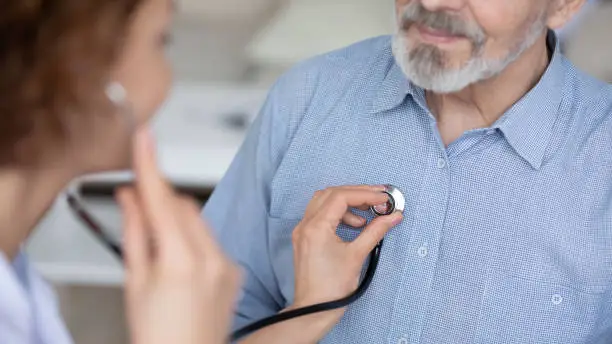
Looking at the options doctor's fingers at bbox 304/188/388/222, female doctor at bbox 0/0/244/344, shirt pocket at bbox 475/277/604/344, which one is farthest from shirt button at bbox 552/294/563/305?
female doctor at bbox 0/0/244/344

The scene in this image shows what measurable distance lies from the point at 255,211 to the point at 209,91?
119cm

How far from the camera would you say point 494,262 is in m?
1.06

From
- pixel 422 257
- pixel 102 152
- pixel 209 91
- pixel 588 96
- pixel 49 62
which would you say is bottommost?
pixel 209 91

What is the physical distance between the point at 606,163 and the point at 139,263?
2.12ft

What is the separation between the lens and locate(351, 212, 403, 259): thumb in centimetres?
103

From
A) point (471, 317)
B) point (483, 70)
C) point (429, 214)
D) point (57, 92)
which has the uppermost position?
point (57, 92)

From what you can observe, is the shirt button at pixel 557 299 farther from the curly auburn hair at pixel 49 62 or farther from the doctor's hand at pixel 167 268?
the curly auburn hair at pixel 49 62

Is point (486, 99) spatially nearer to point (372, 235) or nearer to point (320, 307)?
point (372, 235)

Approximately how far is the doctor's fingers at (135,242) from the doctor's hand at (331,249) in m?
0.35

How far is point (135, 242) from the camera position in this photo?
689 mm

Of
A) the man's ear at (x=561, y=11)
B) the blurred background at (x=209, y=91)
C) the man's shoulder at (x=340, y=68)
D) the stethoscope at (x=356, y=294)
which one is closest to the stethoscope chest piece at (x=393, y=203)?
the stethoscope at (x=356, y=294)

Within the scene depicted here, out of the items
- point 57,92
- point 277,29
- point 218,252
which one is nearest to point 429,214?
point 218,252

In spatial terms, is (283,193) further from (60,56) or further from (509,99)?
(60,56)

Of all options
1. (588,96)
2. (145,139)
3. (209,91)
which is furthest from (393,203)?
(209,91)
